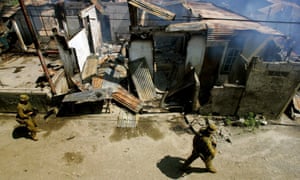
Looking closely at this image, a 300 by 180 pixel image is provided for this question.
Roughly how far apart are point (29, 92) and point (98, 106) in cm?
290

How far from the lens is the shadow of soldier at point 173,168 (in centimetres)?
544

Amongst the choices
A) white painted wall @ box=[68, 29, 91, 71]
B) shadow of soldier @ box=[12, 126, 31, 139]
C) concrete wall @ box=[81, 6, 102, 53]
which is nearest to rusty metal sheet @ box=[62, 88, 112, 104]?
shadow of soldier @ box=[12, 126, 31, 139]

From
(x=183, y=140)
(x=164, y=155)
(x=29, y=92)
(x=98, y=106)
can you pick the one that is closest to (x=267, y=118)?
(x=183, y=140)

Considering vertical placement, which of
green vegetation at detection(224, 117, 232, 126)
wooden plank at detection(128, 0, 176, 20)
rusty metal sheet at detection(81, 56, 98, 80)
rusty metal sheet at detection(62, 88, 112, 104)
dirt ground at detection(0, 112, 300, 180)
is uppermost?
wooden plank at detection(128, 0, 176, 20)

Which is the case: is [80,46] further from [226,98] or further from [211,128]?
[211,128]

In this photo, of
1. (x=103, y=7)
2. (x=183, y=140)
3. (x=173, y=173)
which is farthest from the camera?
(x=103, y=7)

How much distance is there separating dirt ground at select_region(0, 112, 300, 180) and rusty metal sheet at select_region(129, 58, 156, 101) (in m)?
1.71

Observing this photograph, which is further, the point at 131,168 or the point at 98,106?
the point at 98,106

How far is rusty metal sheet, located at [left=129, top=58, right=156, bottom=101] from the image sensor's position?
28.7ft

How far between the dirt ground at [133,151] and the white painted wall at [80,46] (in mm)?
4118

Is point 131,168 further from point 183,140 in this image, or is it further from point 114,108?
point 114,108

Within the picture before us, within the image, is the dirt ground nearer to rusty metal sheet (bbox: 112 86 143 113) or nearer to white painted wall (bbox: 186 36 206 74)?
rusty metal sheet (bbox: 112 86 143 113)

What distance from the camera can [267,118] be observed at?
24.8 feet

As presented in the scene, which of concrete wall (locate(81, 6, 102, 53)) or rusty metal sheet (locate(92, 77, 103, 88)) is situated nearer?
rusty metal sheet (locate(92, 77, 103, 88))
